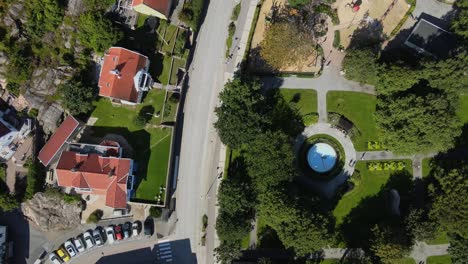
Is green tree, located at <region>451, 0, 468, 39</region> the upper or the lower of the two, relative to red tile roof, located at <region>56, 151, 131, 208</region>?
upper

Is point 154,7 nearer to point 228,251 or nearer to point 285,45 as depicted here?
point 285,45

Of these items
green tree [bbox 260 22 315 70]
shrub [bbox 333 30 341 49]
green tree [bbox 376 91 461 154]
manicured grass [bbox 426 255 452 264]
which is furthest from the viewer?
shrub [bbox 333 30 341 49]

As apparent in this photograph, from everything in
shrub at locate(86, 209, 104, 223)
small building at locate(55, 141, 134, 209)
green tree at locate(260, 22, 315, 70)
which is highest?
green tree at locate(260, 22, 315, 70)

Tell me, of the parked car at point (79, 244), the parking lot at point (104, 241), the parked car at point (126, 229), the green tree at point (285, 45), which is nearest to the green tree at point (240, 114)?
the green tree at point (285, 45)

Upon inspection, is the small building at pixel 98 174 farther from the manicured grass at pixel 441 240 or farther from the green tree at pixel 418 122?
the manicured grass at pixel 441 240

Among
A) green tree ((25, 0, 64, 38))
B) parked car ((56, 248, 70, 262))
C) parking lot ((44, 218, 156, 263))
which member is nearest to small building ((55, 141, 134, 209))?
parking lot ((44, 218, 156, 263))

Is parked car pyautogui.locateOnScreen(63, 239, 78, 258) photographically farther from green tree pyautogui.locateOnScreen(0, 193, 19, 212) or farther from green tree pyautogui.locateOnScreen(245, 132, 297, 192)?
green tree pyautogui.locateOnScreen(245, 132, 297, 192)

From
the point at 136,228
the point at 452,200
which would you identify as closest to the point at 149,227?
Answer: the point at 136,228
